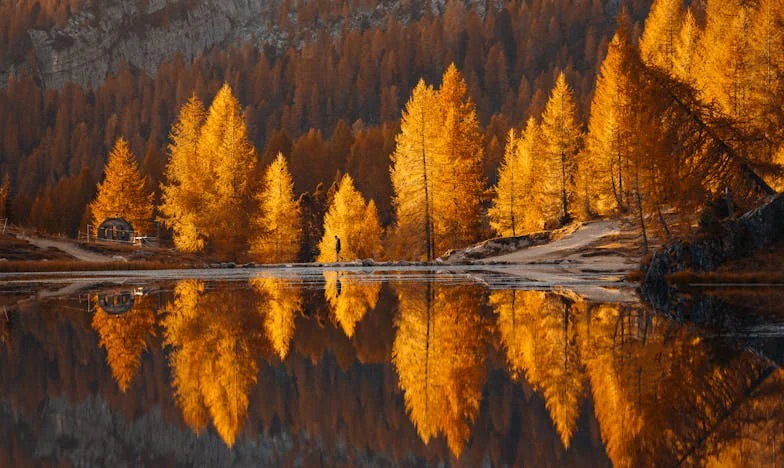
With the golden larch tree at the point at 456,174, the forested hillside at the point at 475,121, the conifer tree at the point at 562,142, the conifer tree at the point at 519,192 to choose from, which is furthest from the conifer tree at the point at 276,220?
the conifer tree at the point at 562,142

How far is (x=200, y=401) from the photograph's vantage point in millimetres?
7410

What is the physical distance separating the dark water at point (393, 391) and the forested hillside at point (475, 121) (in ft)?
47.2

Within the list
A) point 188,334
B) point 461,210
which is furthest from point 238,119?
point 188,334

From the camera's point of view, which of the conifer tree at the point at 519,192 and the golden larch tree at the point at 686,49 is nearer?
the golden larch tree at the point at 686,49

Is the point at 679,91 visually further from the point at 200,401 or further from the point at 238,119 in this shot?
the point at 238,119

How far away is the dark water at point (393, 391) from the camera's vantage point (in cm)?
560

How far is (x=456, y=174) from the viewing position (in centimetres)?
5644

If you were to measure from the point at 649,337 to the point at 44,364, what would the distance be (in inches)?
294

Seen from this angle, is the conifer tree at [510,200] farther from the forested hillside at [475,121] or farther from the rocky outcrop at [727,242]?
the rocky outcrop at [727,242]

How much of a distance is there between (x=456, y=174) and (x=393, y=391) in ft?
161

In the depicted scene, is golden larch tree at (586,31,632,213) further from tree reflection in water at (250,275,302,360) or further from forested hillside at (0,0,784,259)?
tree reflection in water at (250,275,302,360)

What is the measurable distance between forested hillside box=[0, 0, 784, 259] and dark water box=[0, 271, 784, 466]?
14392 millimetres

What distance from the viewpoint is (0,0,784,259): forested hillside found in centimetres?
2750

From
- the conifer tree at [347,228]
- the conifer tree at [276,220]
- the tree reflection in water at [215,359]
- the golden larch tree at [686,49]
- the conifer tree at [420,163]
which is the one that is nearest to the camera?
the tree reflection in water at [215,359]
